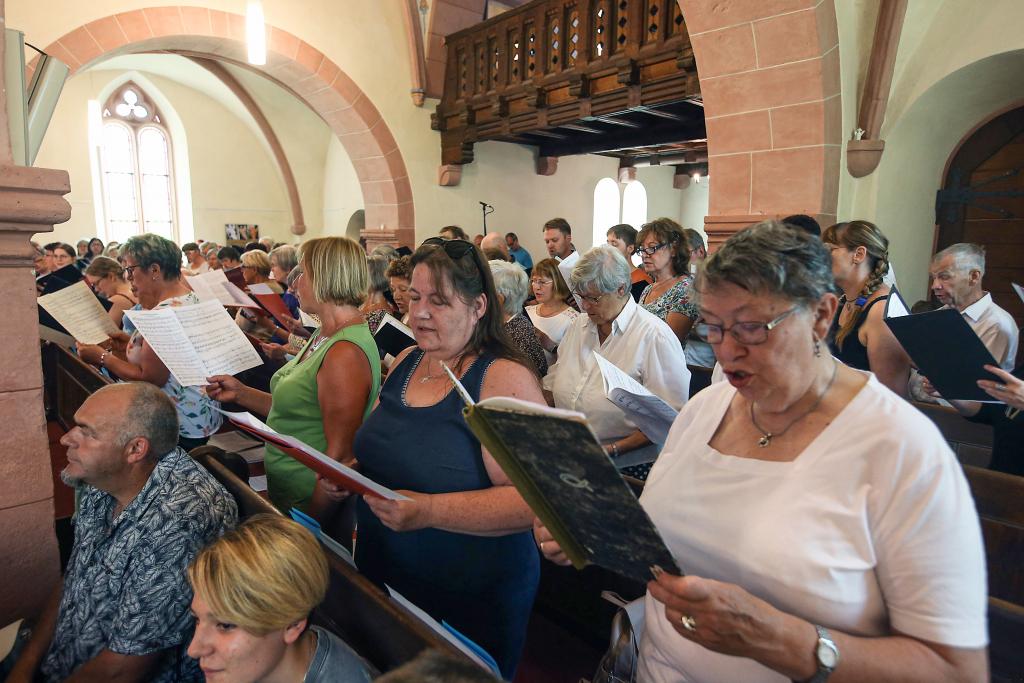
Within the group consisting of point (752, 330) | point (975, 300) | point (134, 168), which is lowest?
point (975, 300)

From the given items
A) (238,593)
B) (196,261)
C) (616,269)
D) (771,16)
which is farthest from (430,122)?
(238,593)

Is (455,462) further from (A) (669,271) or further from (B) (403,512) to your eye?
(A) (669,271)

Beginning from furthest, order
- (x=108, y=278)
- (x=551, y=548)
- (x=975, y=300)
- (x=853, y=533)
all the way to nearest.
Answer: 1. (x=108, y=278)
2. (x=975, y=300)
3. (x=551, y=548)
4. (x=853, y=533)

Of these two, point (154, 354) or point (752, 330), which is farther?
point (154, 354)

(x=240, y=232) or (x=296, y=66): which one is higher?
(x=296, y=66)

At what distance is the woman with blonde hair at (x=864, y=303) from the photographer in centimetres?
243

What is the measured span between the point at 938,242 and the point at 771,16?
241 centimetres

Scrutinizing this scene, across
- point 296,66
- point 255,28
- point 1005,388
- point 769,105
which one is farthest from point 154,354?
point 296,66

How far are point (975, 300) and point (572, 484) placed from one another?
3.04 metres

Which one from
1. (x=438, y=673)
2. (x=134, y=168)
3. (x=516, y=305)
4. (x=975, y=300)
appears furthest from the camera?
(x=134, y=168)

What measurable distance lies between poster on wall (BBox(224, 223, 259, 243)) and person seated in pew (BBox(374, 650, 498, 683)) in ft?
49.7

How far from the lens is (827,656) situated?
2.97ft

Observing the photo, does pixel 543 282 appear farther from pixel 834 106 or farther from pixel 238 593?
pixel 238 593

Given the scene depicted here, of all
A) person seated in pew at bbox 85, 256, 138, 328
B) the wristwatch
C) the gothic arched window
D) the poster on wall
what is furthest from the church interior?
the poster on wall
